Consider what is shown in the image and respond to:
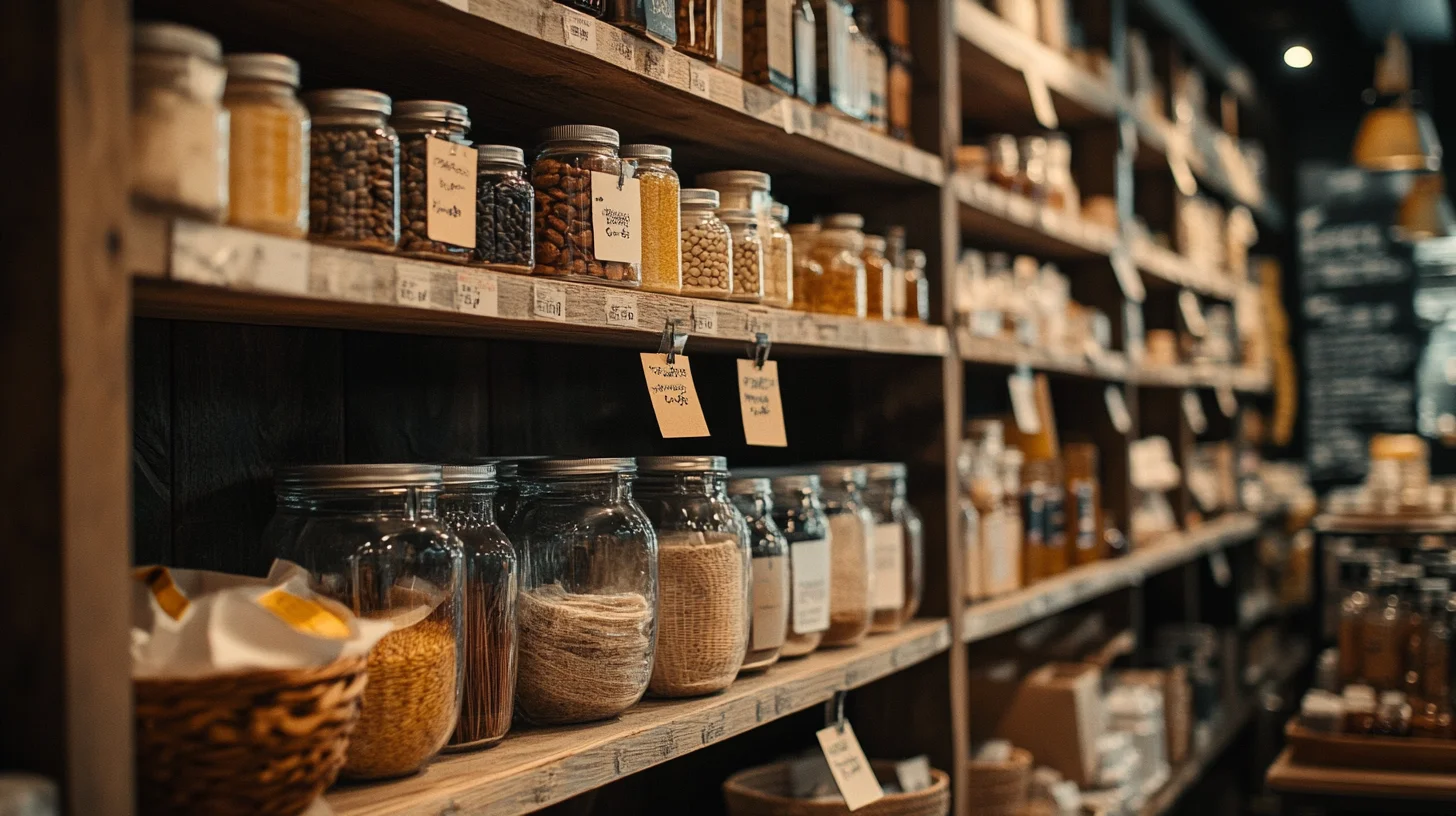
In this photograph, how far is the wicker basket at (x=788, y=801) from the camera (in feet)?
6.19

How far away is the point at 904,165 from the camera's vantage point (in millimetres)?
2188

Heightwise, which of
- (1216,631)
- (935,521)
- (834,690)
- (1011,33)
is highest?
(1011,33)

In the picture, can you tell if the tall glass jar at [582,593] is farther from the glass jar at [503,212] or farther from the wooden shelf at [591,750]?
the glass jar at [503,212]

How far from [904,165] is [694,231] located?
640mm

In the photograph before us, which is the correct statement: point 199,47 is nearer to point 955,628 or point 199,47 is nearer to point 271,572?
point 271,572

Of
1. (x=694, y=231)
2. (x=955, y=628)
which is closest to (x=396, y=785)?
(x=694, y=231)

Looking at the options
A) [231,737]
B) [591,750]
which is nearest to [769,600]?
[591,750]

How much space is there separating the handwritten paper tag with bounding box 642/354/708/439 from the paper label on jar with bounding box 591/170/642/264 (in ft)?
0.42

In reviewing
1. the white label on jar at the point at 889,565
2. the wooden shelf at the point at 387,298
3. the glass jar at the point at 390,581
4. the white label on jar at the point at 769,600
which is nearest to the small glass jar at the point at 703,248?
the wooden shelf at the point at 387,298

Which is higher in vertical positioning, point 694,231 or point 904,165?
point 904,165

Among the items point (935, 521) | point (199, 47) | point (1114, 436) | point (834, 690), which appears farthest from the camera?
point (1114, 436)

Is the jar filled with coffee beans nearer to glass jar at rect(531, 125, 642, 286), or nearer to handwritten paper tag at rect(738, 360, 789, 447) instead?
glass jar at rect(531, 125, 642, 286)

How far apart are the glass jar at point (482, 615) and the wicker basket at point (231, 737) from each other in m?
0.32

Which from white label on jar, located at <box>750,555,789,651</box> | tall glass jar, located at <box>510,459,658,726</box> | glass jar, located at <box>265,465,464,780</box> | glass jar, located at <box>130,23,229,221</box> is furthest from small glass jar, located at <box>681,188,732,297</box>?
glass jar, located at <box>130,23,229,221</box>
